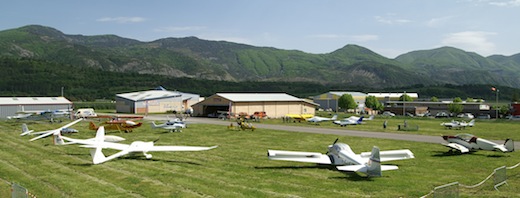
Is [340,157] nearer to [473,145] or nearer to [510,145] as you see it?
[473,145]

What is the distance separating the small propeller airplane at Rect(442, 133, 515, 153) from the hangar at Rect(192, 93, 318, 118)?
1566 inches

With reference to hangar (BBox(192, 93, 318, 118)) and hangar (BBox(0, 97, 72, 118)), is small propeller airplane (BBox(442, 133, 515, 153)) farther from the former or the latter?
hangar (BBox(0, 97, 72, 118))

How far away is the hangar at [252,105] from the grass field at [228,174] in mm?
34449

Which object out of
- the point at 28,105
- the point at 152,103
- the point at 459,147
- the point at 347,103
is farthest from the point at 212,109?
the point at 459,147

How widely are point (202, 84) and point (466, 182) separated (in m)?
175

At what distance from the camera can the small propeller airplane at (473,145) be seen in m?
25.1

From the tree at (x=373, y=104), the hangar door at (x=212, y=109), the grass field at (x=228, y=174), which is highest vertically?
the tree at (x=373, y=104)

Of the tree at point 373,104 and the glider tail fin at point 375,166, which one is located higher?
the tree at point 373,104

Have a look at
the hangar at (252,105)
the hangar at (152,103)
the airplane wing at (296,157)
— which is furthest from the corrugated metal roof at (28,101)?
the airplane wing at (296,157)

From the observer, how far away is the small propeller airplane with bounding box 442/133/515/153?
25141 mm

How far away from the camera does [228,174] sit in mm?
19125

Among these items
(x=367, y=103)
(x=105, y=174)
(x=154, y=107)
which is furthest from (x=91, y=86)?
(x=105, y=174)

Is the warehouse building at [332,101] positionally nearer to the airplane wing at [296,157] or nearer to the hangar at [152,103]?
the hangar at [152,103]

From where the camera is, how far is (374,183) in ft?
56.1
